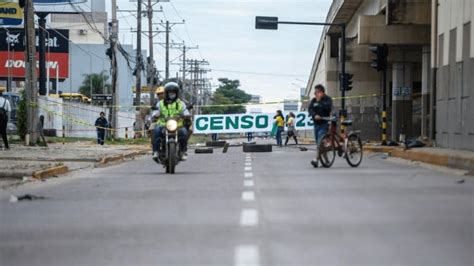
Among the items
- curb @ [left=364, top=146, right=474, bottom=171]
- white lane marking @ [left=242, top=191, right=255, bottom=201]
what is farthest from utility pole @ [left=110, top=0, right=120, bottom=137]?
white lane marking @ [left=242, top=191, right=255, bottom=201]

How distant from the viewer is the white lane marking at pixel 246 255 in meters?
6.72

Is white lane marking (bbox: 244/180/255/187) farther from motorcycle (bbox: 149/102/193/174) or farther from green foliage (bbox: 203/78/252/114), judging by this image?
green foliage (bbox: 203/78/252/114)

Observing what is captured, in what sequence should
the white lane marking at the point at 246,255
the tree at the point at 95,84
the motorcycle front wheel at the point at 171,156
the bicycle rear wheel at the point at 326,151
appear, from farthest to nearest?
1. the tree at the point at 95,84
2. the bicycle rear wheel at the point at 326,151
3. the motorcycle front wheel at the point at 171,156
4. the white lane marking at the point at 246,255

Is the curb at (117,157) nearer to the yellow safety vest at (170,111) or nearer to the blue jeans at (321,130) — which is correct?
the yellow safety vest at (170,111)

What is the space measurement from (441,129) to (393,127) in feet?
69.8

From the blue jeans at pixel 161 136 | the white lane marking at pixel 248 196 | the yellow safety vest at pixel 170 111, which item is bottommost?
the white lane marking at pixel 248 196

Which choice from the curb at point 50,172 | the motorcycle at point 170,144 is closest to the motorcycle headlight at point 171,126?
the motorcycle at point 170,144

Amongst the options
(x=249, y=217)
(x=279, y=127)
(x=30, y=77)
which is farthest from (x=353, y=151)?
(x=279, y=127)

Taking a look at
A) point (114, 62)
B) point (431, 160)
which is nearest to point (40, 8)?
point (114, 62)

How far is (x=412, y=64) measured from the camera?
46.3 meters

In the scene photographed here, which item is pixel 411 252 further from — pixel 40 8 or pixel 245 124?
pixel 40 8

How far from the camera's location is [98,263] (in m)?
6.91

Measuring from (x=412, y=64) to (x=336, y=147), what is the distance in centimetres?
3006

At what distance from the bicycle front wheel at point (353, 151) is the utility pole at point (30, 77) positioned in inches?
563
